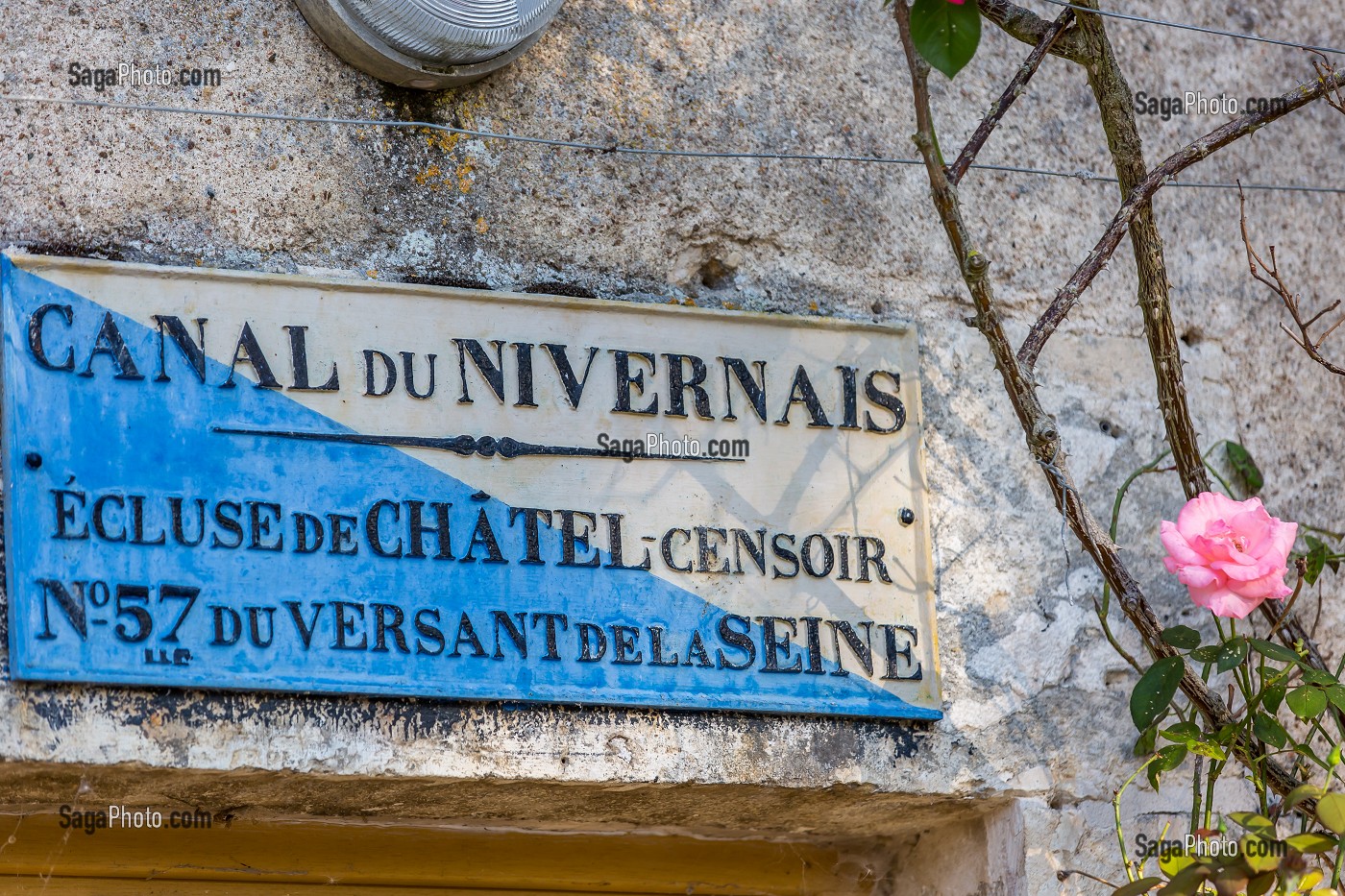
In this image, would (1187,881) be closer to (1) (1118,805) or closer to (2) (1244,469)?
(1) (1118,805)

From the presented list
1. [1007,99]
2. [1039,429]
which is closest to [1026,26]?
[1007,99]

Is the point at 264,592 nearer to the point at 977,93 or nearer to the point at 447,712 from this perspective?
the point at 447,712

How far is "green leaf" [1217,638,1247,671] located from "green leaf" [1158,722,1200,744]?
11 centimetres

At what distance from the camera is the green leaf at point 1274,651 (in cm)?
227

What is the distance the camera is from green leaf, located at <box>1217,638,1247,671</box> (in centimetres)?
227

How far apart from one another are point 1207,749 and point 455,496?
3.57 feet

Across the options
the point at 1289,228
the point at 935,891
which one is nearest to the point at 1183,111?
the point at 1289,228

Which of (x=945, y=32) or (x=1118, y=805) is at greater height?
(x=945, y=32)

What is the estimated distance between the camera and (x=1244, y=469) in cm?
267

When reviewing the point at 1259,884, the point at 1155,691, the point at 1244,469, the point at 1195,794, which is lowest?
the point at 1259,884

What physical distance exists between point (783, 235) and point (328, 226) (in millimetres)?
694

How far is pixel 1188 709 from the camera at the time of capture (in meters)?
2.50

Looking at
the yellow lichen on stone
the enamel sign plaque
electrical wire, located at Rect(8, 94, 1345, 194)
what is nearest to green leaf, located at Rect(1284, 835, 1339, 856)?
the enamel sign plaque

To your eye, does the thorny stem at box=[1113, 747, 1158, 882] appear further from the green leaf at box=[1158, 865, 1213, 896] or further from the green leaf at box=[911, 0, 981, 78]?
the green leaf at box=[911, 0, 981, 78]
